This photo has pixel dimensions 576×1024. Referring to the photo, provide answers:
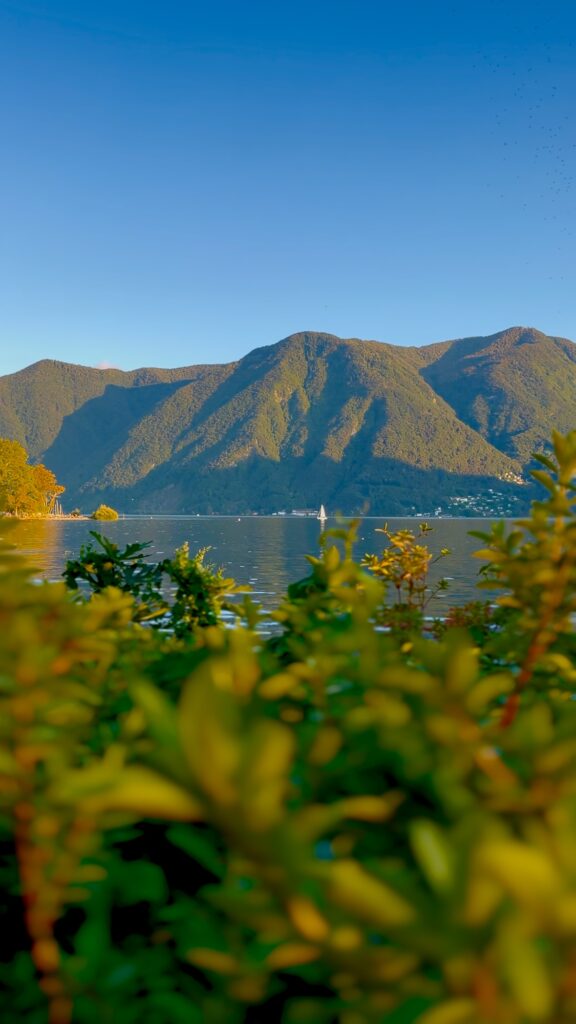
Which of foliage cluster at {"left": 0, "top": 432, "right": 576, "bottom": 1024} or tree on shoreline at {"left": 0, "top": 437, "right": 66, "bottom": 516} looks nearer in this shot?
foliage cluster at {"left": 0, "top": 432, "right": 576, "bottom": 1024}

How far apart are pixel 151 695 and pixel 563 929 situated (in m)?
0.42

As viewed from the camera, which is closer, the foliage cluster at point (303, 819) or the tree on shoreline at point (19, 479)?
the foliage cluster at point (303, 819)

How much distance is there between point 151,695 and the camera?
0.71 meters

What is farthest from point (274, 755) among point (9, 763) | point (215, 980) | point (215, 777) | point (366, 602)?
point (366, 602)

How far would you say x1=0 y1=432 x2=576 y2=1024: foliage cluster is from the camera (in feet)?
2.07

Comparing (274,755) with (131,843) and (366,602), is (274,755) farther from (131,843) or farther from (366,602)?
(131,843)

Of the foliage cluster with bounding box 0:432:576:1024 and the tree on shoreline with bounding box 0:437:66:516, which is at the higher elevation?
the tree on shoreline with bounding box 0:437:66:516

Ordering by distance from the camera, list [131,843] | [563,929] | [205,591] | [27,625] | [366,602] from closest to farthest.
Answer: [563,929] < [27,625] < [366,602] < [131,843] < [205,591]

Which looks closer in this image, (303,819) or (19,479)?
(303,819)

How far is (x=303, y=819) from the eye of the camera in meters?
0.71

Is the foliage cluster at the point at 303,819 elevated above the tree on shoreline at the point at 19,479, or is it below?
below

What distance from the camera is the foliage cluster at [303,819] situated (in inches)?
24.8

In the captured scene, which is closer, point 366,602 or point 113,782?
point 113,782

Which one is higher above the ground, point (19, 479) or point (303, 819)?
point (19, 479)
